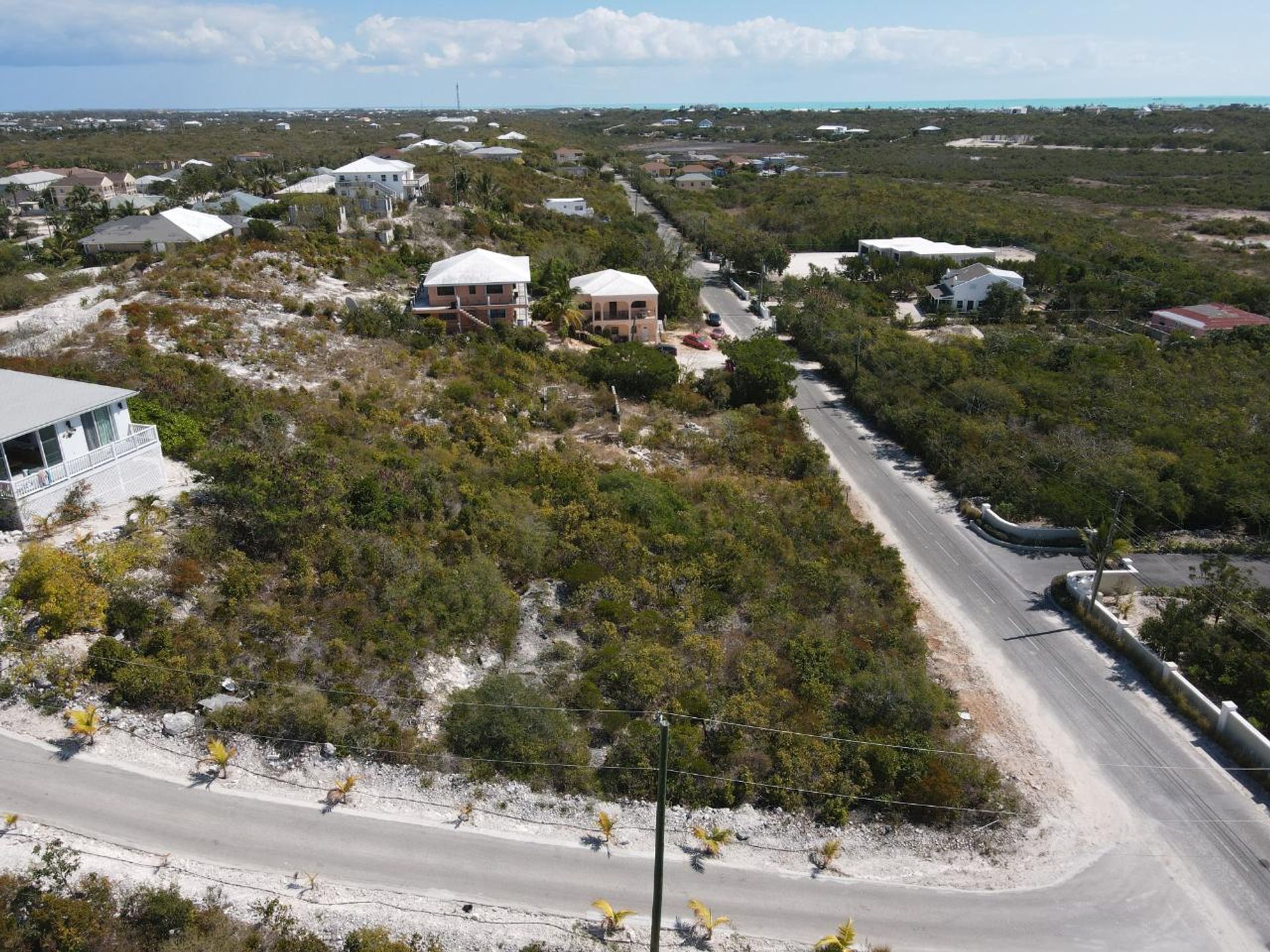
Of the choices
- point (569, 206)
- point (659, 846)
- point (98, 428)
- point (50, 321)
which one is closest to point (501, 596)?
point (659, 846)

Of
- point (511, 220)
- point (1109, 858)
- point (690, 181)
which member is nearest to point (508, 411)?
point (1109, 858)

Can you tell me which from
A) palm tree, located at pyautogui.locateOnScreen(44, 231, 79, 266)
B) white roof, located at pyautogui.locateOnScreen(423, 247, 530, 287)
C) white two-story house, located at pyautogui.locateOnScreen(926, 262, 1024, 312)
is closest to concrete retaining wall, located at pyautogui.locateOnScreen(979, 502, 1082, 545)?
white roof, located at pyautogui.locateOnScreen(423, 247, 530, 287)

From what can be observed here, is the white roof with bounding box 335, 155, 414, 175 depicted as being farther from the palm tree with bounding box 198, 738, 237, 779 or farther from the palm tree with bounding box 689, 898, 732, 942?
the palm tree with bounding box 689, 898, 732, 942

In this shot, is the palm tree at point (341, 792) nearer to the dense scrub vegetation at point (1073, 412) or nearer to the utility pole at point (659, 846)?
the utility pole at point (659, 846)

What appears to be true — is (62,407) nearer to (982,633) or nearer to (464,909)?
(464,909)

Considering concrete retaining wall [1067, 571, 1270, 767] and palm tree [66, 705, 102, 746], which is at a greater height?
palm tree [66, 705, 102, 746]

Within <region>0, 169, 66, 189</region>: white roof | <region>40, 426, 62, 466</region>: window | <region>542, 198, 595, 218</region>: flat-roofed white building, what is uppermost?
<region>0, 169, 66, 189</region>: white roof
